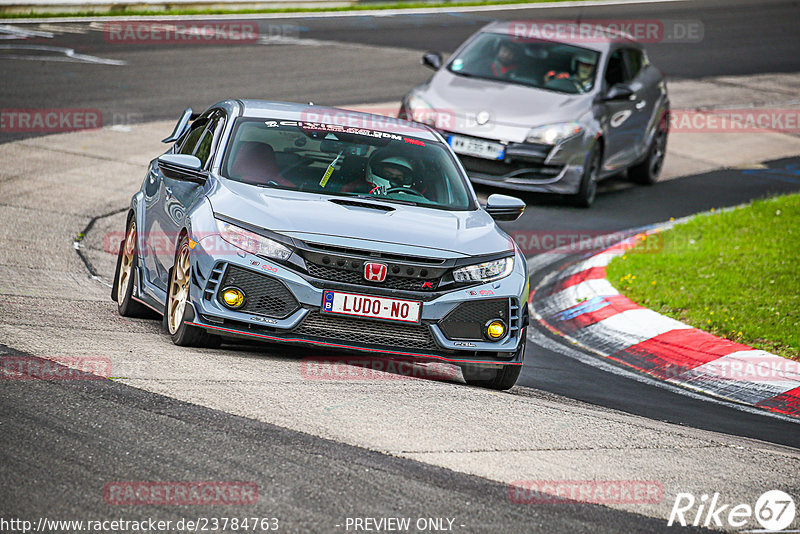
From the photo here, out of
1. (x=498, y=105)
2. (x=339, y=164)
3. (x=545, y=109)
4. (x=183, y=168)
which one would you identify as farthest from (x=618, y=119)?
(x=183, y=168)

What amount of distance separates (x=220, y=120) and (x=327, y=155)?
92 centimetres

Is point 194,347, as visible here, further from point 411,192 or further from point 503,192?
point 503,192

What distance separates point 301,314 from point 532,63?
28.7 ft

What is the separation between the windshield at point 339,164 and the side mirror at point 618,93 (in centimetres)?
647

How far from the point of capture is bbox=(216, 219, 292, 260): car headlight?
22.0 feet

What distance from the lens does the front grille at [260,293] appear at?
666 cm

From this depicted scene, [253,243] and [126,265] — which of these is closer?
[253,243]

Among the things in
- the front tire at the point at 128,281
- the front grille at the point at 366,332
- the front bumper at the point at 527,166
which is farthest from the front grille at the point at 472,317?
the front bumper at the point at 527,166

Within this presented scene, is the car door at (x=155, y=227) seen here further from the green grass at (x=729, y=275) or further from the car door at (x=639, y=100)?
the car door at (x=639, y=100)

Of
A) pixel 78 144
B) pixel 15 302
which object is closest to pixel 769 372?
pixel 15 302

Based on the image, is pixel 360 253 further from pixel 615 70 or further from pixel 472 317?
pixel 615 70

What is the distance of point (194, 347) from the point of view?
696cm

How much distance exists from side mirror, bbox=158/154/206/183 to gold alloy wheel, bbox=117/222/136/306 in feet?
3.27

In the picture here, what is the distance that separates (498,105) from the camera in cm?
1364
